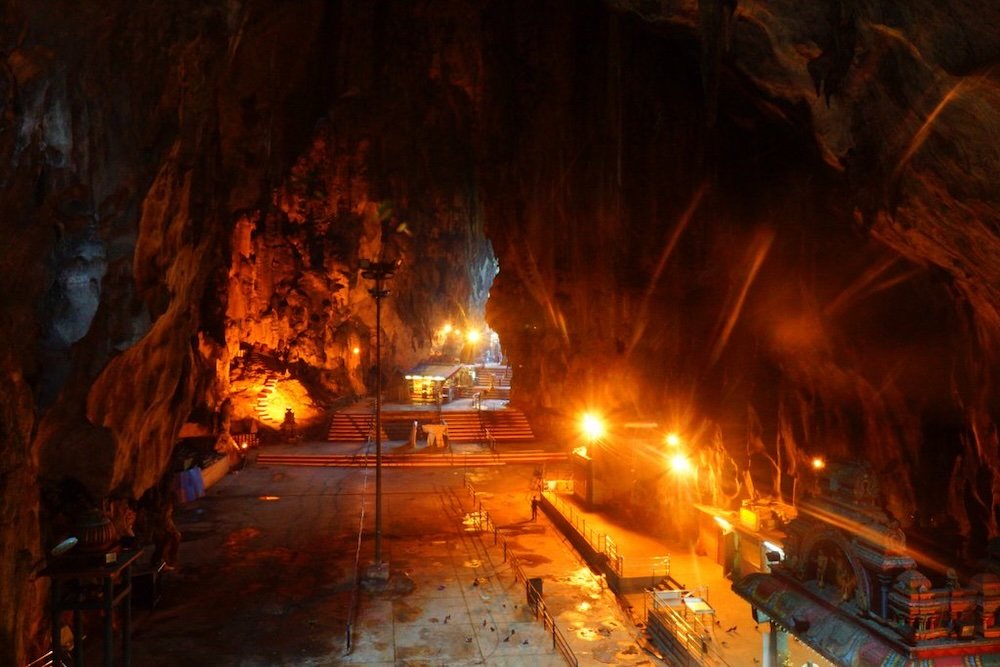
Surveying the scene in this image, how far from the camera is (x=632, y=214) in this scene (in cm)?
2233

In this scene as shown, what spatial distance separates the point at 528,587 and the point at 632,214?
12.5m

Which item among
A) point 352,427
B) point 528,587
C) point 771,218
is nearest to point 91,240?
point 528,587

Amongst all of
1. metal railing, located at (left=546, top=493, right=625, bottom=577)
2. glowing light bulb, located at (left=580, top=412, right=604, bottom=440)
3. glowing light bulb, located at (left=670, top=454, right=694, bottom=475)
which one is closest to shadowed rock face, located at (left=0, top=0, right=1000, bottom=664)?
glowing light bulb, located at (left=670, top=454, right=694, bottom=475)

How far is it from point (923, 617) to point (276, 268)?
34.5 metres

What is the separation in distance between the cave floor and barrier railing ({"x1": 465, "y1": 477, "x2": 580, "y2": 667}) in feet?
0.46

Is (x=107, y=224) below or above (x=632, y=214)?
below

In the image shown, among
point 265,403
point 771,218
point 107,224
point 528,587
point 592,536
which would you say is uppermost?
point 771,218

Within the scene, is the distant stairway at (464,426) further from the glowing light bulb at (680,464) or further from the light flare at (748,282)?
the light flare at (748,282)

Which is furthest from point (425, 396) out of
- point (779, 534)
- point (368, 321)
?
point (779, 534)

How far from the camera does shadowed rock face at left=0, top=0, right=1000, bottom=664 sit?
379 inches

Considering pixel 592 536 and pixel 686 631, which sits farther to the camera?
pixel 592 536

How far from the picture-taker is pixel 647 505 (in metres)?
20.0

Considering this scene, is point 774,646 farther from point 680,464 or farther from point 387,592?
point 680,464

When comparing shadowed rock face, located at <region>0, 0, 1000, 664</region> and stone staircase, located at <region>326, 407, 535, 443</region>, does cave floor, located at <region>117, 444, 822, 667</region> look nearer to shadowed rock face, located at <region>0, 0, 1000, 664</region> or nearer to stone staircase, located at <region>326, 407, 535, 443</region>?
shadowed rock face, located at <region>0, 0, 1000, 664</region>
